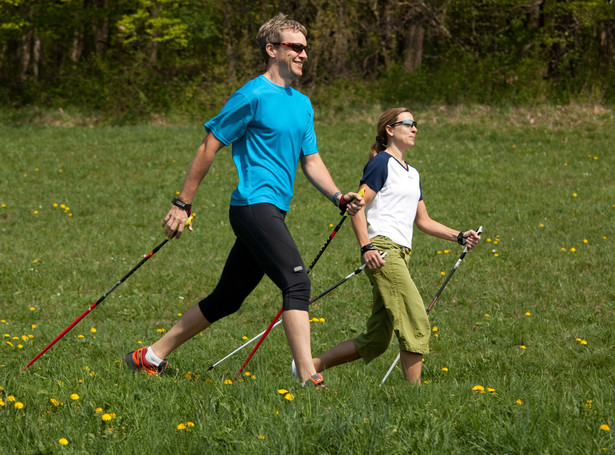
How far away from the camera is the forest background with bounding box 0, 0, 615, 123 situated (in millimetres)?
22375

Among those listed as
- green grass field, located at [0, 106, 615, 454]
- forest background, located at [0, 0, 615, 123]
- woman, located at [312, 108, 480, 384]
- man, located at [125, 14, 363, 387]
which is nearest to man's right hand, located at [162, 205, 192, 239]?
man, located at [125, 14, 363, 387]

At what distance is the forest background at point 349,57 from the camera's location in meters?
22.4

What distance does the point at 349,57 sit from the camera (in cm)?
2512

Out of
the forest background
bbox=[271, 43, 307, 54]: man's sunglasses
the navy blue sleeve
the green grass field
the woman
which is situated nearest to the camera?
the green grass field

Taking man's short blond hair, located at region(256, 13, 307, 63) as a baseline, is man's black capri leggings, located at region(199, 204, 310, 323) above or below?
below

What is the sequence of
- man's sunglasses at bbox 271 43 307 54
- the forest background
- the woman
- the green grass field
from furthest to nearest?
the forest background < the woman < man's sunglasses at bbox 271 43 307 54 < the green grass field

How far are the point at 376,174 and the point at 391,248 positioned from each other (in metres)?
0.47

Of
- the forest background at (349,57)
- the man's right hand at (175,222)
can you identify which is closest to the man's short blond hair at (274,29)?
the man's right hand at (175,222)

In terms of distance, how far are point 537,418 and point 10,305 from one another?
19.7ft

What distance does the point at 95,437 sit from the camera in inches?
135

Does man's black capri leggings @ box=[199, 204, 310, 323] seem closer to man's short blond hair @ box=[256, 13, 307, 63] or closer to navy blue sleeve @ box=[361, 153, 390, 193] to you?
navy blue sleeve @ box=[361, 153, 390, 193]

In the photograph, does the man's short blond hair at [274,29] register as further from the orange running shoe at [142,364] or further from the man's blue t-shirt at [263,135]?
the orange running shoe at [142,364]

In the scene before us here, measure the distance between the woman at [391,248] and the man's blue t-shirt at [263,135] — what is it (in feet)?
1.70

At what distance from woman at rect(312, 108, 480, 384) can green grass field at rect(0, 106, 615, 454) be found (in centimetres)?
23
